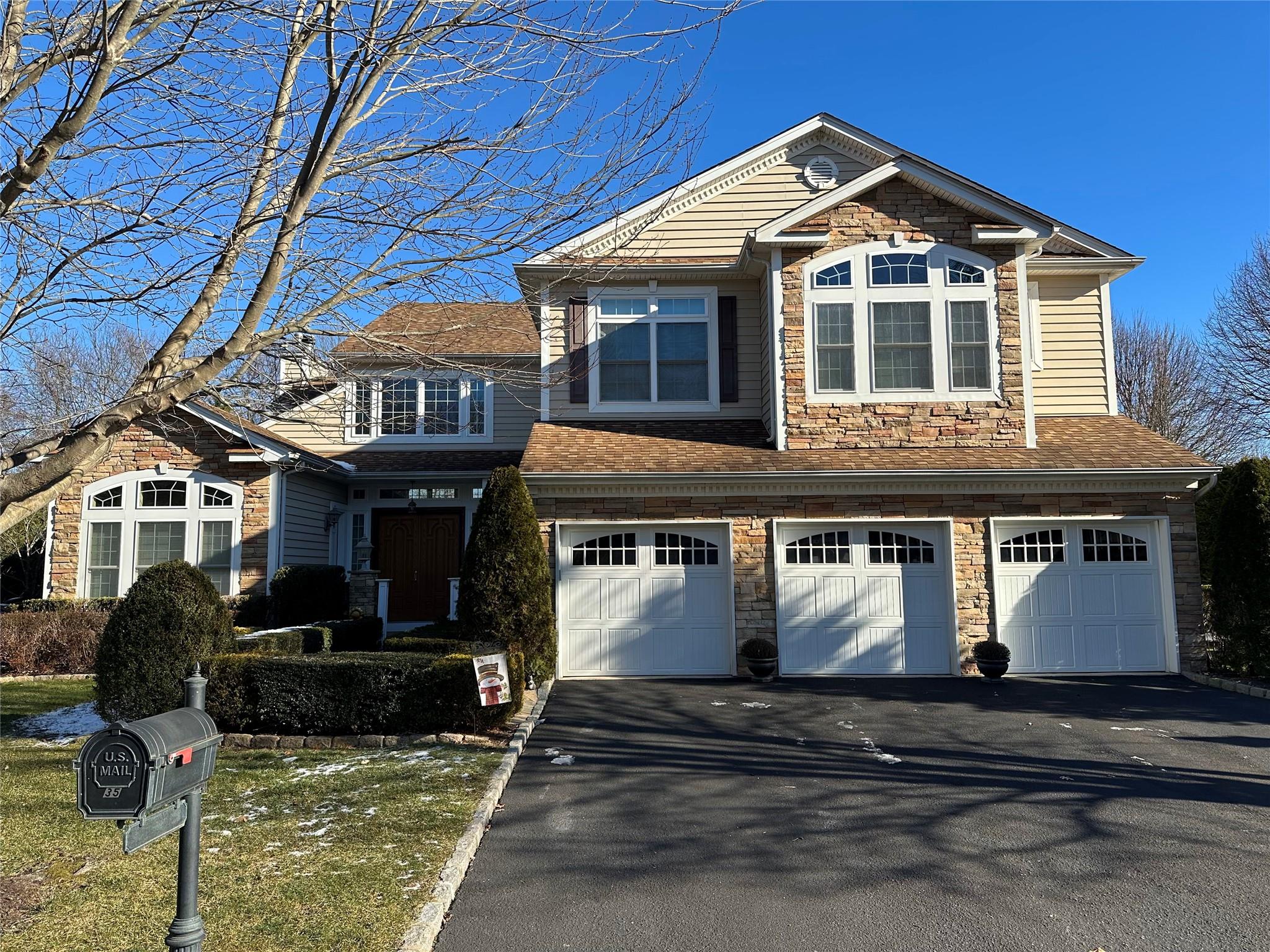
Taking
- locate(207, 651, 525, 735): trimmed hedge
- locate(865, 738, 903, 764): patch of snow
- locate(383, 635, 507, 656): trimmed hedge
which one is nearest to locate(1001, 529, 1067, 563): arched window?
locate(865, 738, 903, 764): patch of snow

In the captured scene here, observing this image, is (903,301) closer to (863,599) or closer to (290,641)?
(863,599)

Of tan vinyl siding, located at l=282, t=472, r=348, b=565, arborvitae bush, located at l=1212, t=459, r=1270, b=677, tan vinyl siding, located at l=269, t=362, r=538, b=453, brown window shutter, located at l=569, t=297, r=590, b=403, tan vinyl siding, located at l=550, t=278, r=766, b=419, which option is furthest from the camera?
tan vinyl siding, located at l=269, t=362, r=538, b=453

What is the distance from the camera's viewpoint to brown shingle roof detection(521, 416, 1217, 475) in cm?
1241

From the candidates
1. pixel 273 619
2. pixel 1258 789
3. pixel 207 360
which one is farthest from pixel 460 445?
pixel 1258 789

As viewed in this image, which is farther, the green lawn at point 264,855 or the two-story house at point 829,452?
the two-story house at point 829,452

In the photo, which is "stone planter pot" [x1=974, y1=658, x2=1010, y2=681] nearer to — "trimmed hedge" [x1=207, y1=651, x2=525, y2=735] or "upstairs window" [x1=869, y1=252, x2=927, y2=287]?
"upstairs window" [x1=869, y1=252, x2=927, y2=287]

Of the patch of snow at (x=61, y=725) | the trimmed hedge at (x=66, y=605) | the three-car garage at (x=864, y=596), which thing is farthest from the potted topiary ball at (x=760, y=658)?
the trimmed hedge at (x=66, y=605)

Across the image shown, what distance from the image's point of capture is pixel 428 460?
18.3 meters

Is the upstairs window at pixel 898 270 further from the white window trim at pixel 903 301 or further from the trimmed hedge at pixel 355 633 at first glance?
the trimmed hedge at pixel 355 633

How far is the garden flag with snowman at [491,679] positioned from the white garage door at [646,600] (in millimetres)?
4191

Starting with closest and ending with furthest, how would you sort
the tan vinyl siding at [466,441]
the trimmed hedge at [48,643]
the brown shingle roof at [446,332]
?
the brown shingle roof at [446,332]
the trimmed hedge at [48,643]
the tan vinyl siding at [466,441]

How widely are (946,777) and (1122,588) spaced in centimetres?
684

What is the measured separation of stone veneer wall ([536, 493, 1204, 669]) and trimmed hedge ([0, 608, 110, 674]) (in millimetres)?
7612

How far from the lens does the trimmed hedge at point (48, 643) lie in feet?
44.7
